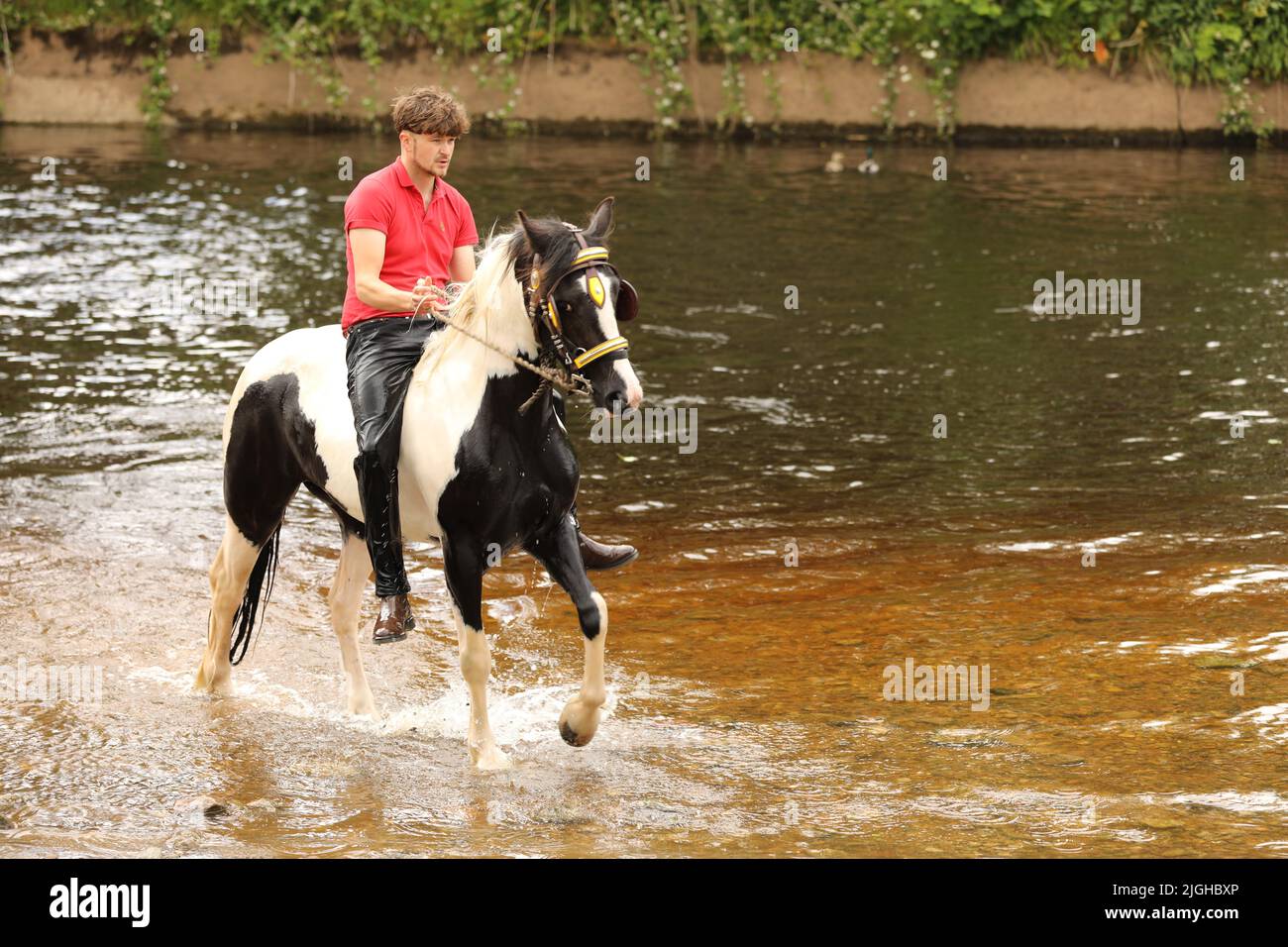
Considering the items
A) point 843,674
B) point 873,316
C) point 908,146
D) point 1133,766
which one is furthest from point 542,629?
point 908,146

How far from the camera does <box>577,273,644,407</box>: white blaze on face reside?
236 inches

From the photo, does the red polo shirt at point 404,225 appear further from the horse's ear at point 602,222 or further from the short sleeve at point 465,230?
the horse's ear at point 602,222

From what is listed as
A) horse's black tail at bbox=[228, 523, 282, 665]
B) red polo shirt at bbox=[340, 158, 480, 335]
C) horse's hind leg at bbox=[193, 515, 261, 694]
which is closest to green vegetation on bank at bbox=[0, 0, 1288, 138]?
horse's black tail at bbox=[228, 523, 282, 665]

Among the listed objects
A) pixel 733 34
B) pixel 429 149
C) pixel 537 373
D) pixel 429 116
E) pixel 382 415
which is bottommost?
pixel 382 415

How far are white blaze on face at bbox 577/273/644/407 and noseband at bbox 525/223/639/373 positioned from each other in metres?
0.02

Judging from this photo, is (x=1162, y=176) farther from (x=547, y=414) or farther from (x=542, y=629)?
(x=547, y=414)

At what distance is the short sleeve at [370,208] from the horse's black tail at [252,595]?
1.88m

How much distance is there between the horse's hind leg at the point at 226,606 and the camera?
8039mm

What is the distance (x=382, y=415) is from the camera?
22.5ft

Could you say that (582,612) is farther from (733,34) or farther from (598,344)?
(733,34)

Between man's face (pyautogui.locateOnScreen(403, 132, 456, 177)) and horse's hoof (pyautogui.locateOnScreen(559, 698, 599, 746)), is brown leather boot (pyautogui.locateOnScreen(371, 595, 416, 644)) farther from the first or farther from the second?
man's face (pyautogui.locateOnScreen(403, 132, 456, 177))

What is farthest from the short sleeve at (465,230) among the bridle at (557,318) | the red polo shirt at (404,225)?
the bridle at (557,318)

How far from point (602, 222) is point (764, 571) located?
3909mm

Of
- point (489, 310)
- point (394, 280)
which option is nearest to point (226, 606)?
point (394, 280)
